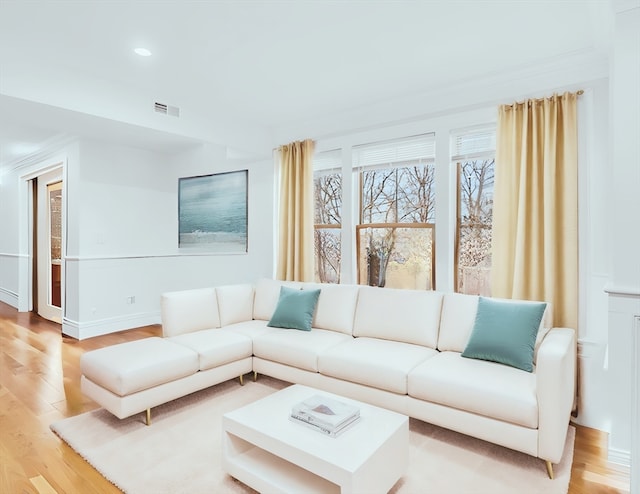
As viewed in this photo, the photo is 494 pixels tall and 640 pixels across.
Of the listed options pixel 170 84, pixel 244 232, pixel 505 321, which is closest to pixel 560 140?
pixel 505 321

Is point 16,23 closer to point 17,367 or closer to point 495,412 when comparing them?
point 17,367

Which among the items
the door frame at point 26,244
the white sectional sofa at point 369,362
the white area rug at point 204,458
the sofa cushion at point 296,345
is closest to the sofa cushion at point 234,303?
the white sectional sofa at point 369,362

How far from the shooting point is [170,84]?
334cm

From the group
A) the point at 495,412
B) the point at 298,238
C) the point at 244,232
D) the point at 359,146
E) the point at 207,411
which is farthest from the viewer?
the point at 244,232

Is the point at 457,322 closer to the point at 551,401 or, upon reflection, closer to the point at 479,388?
the point at 479,388

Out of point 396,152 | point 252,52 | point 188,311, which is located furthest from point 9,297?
point 396,152

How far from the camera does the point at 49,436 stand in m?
2.43

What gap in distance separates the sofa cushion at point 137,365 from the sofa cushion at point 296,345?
576mm

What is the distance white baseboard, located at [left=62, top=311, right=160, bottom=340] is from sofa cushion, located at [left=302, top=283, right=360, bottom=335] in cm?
297

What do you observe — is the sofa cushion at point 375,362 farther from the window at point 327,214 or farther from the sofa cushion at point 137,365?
the window at point 327,214

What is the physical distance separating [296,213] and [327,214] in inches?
14.0

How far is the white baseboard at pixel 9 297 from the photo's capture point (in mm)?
6668

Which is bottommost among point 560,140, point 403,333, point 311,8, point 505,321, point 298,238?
point 403,333

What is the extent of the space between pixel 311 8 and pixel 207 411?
2.74 metres
